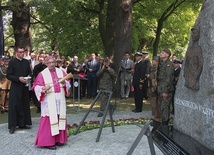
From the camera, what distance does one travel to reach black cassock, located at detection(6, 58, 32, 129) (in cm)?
863

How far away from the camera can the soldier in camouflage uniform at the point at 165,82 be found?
8.48 metres

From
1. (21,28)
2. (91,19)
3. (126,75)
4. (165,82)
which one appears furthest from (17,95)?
(91,19)

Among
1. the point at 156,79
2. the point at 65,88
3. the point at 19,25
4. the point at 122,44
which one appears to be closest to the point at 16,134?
the point at 65,88

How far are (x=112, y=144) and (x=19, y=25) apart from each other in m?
11.6

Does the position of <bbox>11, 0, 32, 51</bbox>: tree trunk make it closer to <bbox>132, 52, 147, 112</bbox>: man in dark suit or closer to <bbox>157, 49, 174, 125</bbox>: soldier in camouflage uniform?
<bbox>132, 52, 147, 112</bbox>: man in dark suit

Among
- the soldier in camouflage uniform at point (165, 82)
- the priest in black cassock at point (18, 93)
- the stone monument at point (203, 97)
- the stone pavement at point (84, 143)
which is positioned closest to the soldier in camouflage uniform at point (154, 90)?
the soldier in camouflage uniform at point (165, 82)

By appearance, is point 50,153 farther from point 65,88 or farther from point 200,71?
point 200,71

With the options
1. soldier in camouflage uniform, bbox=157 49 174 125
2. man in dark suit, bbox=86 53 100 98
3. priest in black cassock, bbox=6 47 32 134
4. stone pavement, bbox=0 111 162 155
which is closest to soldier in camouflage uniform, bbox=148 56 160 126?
soldier in camouflage uniform, bbox=157 49 174 125

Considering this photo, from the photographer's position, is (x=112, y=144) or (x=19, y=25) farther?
(x=19, y=25)

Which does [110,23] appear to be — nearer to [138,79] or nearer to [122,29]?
[122,29]

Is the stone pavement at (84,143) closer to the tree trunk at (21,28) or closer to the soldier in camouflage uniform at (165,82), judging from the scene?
the soldier in camouflage uniform at (165,82)

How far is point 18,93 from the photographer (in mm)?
8711

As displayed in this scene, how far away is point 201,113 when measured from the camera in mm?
5676

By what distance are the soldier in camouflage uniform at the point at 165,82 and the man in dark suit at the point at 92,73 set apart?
22.2ft
